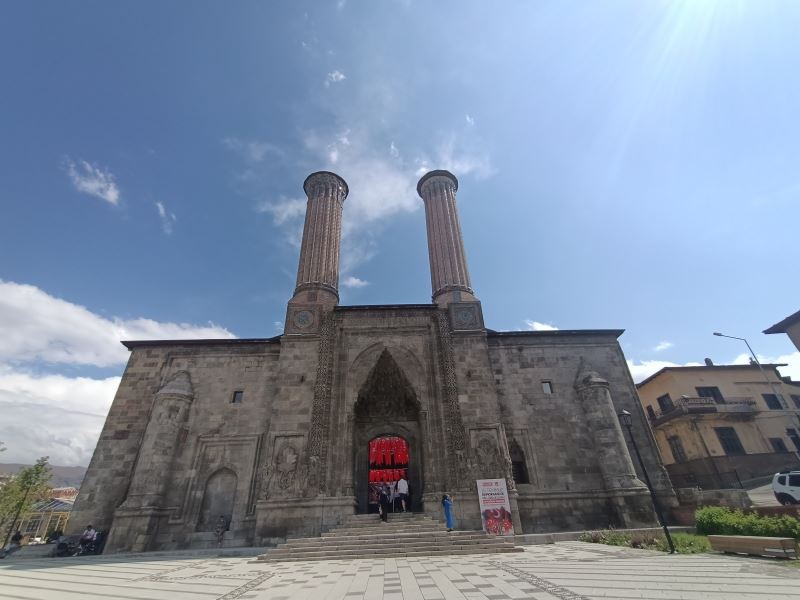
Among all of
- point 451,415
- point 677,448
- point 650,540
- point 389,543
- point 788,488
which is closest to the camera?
point 650,540

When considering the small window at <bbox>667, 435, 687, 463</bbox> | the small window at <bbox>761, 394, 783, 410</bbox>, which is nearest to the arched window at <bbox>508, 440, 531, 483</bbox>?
the small window at <bbox>667, 435, 687, 463</bbox>

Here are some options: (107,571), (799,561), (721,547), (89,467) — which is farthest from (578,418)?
(89,467)

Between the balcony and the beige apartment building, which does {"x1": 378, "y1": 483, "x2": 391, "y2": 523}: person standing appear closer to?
the beige apartment building

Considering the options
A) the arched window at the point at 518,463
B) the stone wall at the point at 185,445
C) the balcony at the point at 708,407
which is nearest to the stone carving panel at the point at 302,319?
the stone wall at the point at 185,445

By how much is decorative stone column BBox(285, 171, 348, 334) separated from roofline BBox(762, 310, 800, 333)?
60.8ft

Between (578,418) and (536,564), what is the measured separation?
9.28 metres

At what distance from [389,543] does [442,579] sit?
16.3 ft

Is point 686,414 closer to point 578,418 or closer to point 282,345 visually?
point 578,418

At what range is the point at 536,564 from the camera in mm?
7520

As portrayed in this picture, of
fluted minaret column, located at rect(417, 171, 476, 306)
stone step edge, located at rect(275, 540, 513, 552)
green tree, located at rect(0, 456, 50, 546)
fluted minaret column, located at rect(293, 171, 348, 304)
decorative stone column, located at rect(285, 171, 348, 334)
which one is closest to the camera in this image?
stone step edge, located at rect(275, 540, 513, 552)

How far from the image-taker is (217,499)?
14227 millimetres

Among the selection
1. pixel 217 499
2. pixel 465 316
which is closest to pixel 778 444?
pixel 465 316

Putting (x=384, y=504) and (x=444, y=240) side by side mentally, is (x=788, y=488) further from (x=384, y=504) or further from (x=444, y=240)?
(x=444, y=240)

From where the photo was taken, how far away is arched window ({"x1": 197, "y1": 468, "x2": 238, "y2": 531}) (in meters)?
13.8
